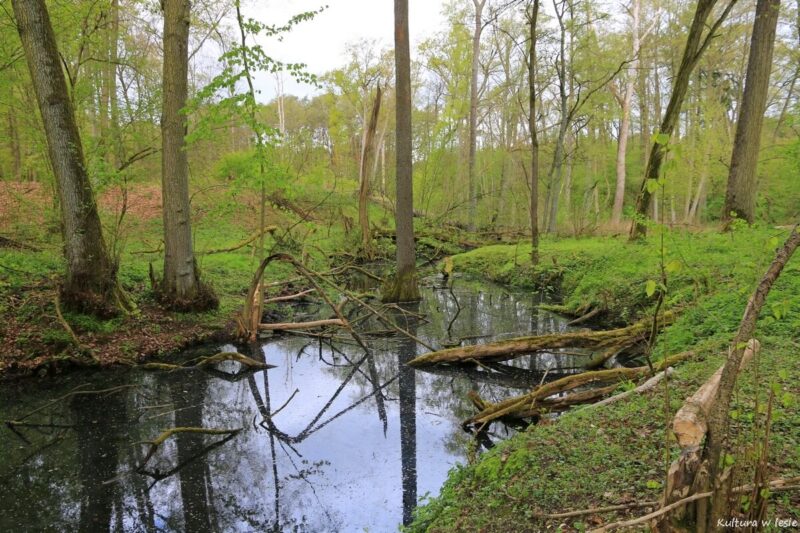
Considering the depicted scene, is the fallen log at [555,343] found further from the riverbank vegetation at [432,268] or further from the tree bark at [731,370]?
the tree bark at [731,370]

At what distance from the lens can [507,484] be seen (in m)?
2.98

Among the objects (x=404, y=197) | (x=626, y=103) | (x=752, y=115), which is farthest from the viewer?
(x=626, y=103)

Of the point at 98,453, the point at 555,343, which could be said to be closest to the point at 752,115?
the point at 555,343

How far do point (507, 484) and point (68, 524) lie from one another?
3.14 meters

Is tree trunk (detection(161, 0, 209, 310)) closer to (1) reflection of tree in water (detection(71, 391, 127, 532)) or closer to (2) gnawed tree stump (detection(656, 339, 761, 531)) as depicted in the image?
(1) reflection of tree in water (detection(71, 391, 127, 532))

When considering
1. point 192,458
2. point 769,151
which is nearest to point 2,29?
point 192,458

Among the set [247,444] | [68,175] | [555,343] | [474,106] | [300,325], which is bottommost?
[247,444]

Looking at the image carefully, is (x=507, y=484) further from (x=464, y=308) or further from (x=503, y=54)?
(x=503, y=54)

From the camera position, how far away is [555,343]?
20.3 ft

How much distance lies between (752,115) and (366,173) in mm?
9620

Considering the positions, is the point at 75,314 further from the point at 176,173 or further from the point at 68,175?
the point at 176,173

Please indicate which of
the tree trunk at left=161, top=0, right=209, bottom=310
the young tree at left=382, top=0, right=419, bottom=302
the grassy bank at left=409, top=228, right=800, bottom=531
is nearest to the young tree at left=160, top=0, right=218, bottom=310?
the tree trunk at left=161, top=0, right=209, bottom=310

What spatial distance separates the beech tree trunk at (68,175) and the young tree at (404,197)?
5.35 meters

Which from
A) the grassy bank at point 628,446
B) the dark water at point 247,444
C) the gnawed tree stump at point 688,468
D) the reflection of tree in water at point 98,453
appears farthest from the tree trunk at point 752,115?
the reflection of tree in water at point 98,453
